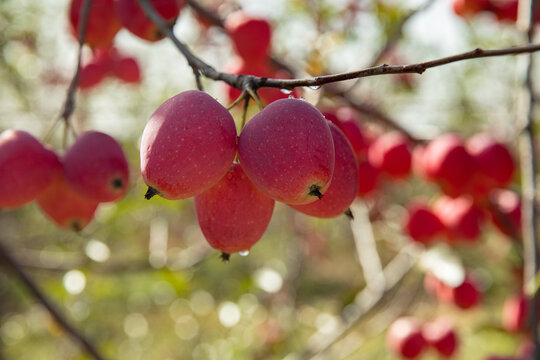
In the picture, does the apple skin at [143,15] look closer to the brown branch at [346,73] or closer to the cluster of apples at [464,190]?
the brown branch at [346,73]

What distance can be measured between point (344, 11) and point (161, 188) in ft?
6.98

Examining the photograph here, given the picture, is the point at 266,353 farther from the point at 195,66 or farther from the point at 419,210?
the point at 195,66

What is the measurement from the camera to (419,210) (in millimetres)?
1772

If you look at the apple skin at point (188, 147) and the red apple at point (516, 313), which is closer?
the apple skin at point (188, 147)

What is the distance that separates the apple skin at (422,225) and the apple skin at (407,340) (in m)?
0.45

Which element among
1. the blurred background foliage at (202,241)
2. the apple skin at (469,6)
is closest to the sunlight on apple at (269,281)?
the blurred background foliage at (202,241)

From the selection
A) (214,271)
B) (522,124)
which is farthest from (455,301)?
(214,271)

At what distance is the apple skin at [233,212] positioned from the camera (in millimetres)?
607

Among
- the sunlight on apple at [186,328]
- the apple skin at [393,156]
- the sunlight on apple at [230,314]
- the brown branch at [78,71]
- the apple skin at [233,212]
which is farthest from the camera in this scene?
the sunlight on apple at [186,328]

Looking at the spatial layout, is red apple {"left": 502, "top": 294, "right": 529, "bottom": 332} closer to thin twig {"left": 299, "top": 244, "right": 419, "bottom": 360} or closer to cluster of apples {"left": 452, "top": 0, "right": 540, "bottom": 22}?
thin twig {"left": 299, "top": 244, "right": 419, "bottom": 360}

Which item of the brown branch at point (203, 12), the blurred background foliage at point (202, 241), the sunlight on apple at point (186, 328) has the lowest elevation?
the sunlight on apple at point (186, 328)

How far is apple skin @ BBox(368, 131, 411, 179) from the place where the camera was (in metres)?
1.66

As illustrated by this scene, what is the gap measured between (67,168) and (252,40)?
65 cm

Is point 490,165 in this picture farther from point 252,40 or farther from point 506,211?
point 252,40
